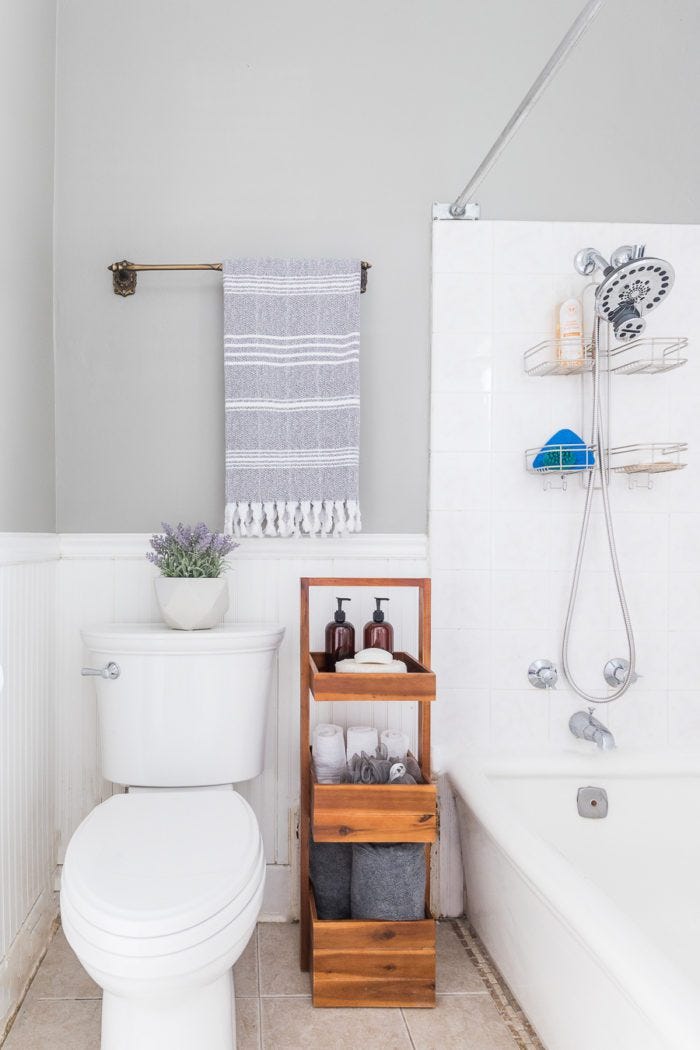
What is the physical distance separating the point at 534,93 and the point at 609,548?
1.08 m

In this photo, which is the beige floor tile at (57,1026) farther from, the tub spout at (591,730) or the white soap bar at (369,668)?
the tub spout at (591,730)

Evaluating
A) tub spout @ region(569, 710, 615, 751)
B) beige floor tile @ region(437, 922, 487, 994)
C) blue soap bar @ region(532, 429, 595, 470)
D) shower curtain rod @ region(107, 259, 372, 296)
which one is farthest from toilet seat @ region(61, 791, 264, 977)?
shower curtain rod @ region(107, 259, 372, 296)

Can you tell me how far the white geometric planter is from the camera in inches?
73.3

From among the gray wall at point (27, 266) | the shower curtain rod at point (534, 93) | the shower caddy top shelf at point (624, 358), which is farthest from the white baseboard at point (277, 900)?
the shower curtain rod at point (534, 93)

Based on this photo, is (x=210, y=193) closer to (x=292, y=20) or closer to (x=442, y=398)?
(x=292, y=20)

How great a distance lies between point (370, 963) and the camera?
170 centimetres

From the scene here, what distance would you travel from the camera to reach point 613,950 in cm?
118

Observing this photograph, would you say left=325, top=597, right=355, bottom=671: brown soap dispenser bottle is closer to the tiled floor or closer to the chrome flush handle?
the chrome flush handle

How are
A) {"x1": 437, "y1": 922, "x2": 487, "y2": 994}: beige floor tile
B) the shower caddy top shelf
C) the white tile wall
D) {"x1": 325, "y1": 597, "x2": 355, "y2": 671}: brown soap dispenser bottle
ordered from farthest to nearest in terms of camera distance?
1. the white tile wall
2. the shower caddy top shelf
3. {"x1": 325, "y1": 597, "x2": 355, "y2": 671}: brown soap dispenser bottle
4. {"x1": 437, "y1": 922, "x2": 487, "y2": 994}: beige floor tile

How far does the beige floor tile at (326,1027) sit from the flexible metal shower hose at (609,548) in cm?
85

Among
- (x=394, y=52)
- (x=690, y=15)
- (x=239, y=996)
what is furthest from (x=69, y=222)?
(x=239, y=996)

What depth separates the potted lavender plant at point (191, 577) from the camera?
1.86 m

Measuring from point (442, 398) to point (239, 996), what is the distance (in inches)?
56.7

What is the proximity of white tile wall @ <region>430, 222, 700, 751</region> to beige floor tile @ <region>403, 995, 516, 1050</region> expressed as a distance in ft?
1.89
